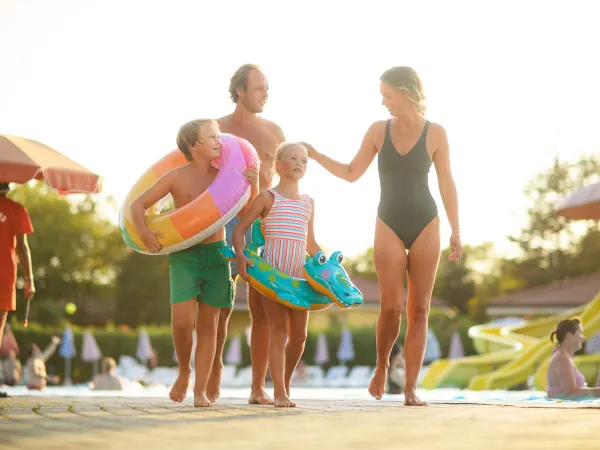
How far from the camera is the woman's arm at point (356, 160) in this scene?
7.51 metres

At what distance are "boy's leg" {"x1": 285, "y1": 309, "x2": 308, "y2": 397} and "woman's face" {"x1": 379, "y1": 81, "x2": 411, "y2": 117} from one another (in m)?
1.49

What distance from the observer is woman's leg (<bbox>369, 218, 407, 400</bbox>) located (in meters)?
7.16

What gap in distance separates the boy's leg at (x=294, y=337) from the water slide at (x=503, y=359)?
439 inches

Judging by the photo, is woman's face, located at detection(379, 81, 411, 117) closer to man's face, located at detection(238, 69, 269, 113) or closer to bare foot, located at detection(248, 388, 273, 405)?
man's face, located at detection(238, 69, 269, 113)

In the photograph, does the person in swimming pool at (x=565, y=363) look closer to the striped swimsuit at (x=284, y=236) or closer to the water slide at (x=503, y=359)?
the striped swimsuit at (x=284, y=236)

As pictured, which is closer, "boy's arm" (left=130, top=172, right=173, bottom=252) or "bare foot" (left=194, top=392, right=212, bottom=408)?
"bare foot" (left=194, top=392, right=212, bottom=408)

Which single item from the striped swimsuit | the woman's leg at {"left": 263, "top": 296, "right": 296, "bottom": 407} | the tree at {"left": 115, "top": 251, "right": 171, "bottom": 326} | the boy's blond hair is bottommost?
the woman's leg at {"left": 263, "top": 296, "right": 296, "bottom": 407}

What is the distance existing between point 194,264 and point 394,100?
67.2 inches

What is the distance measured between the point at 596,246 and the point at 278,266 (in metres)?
56.4

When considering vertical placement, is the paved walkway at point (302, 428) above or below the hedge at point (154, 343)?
below

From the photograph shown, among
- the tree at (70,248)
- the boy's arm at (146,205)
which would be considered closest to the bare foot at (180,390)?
the boy's arm at (146,205)

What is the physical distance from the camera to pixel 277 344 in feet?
22.4

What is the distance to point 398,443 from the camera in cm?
Answer: 397

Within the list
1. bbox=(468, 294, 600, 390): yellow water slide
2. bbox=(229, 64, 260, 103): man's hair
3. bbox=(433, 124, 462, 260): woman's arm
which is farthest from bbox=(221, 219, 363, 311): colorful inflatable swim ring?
bbox=(468, 294, 600, 390): yellow water slide
